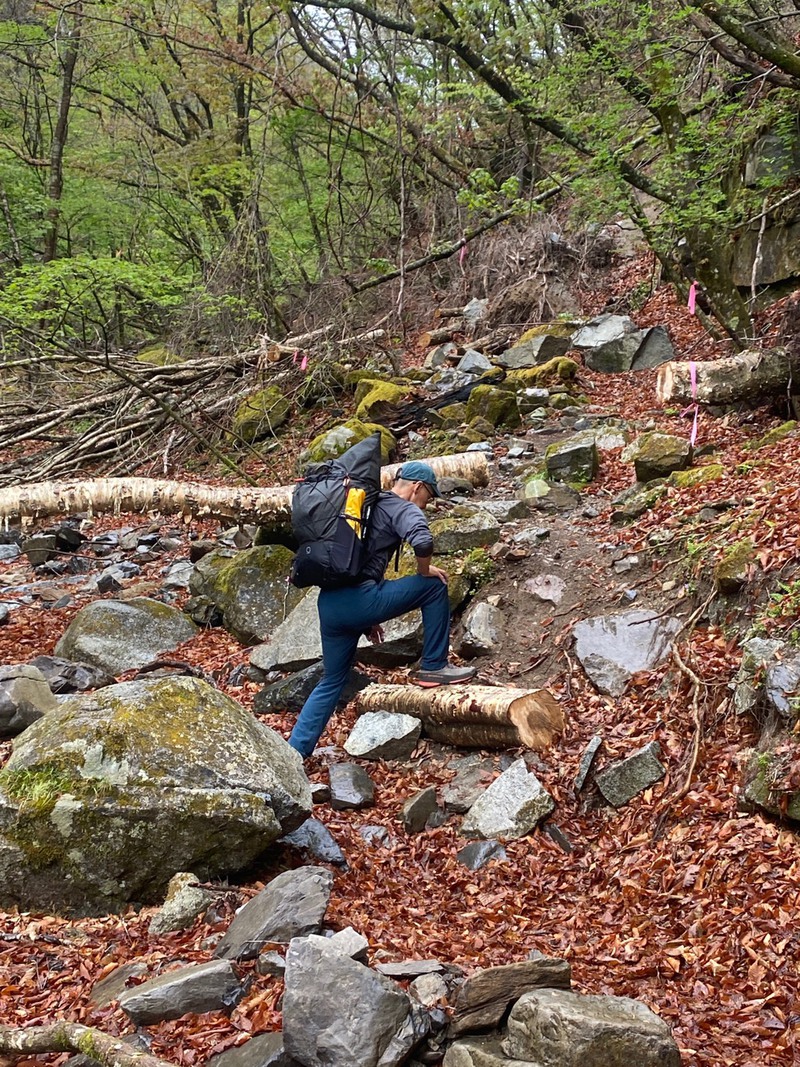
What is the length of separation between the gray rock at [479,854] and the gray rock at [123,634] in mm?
3901

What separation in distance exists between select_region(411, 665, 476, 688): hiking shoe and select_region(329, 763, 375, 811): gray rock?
0.80m

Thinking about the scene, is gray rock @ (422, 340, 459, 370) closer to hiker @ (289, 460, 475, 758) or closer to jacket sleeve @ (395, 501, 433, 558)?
hiker @ (289, 460, 475, 758)

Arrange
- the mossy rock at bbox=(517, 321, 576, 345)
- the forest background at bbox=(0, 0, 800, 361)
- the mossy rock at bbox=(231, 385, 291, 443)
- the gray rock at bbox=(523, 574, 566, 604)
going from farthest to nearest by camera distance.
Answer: the mossy rock at bbox=(517, 321, 576, 345), the mossy rock at bbox=(231, 385, 291, 443), the forest background at bbox=(0, 0, 800, 361), the gray rock at bbox=(523, 574, 566, 604)

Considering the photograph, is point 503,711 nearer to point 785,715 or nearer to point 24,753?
point 785,715

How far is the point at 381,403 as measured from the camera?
38.9 feet

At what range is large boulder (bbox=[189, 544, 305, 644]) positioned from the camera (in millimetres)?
7366

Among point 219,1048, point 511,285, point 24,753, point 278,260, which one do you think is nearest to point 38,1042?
point 219,1048

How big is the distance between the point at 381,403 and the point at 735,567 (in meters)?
7.99

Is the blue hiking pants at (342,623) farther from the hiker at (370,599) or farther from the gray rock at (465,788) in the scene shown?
the gray rock at (465,788)

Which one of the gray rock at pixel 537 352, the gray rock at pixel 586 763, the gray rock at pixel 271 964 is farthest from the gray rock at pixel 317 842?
the gray rock at pixel 537 352

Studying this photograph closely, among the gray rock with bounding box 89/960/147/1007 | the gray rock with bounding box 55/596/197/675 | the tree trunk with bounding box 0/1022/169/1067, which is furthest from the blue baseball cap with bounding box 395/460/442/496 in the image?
the tree trunk with bounding box 0/1022/169/1067

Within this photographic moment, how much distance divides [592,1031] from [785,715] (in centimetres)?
196

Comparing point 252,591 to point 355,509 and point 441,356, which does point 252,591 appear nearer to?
point 355,509

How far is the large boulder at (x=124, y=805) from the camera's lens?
333cm
